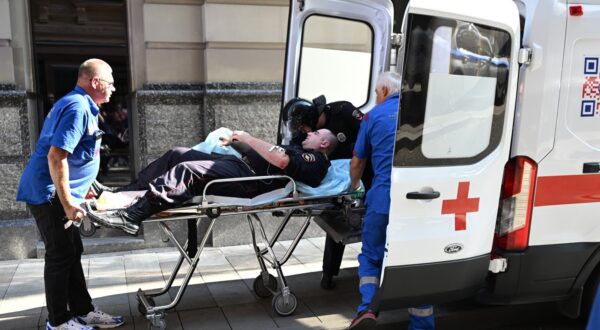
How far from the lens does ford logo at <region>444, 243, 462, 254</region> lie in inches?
115

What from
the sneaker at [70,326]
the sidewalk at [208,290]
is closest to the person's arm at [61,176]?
the sneaker at [70,326]

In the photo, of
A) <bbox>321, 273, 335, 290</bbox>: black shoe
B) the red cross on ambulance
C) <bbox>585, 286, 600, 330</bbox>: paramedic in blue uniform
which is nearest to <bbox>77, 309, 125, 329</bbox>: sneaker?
<bbox>321, 273, 335, 290</bbox>: black shoe

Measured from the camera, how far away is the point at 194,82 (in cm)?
592

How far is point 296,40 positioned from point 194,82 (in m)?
1.72

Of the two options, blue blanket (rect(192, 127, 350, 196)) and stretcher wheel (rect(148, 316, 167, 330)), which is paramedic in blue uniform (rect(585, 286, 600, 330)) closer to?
blue blanket (rect(192, 127, 350, 196))

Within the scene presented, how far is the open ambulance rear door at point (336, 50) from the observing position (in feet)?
14.9

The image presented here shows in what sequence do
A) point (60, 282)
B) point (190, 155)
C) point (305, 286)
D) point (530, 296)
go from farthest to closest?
point (305, 286), point (190, 155), point (60, 282), point (530, 296)

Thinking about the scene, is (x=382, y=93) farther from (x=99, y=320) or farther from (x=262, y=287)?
(x=99, y=320)

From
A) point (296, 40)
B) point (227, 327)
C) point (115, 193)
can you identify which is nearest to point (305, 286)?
A: point (227, 327)

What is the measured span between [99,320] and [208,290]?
98cm

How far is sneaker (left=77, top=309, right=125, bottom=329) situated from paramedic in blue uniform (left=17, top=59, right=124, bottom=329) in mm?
140

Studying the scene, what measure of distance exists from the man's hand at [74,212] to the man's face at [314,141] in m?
1.66

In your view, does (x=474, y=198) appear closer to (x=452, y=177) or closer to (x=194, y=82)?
(x=452, y=177)

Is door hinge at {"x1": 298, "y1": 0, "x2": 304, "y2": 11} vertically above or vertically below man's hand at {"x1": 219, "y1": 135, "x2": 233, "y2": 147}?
above
